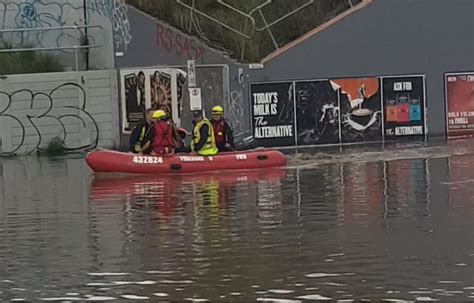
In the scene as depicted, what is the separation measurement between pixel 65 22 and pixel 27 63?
191 cm

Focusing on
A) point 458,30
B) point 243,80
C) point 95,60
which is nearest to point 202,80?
point 243,80

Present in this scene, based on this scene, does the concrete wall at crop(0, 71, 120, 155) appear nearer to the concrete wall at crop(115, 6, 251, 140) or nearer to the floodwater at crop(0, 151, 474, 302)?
the concrete wall at crop(115, 6, 251, 140)

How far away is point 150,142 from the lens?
23531 mm

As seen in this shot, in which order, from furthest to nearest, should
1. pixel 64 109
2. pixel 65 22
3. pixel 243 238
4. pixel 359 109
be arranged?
pixel 65 22 < pixel 359 109 < pixel 64 109 < pixel 243 238

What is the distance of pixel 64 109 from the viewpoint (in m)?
33.8

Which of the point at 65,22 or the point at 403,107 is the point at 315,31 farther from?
the point at 65,22

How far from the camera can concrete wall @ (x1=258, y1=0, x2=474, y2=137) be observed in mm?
35156

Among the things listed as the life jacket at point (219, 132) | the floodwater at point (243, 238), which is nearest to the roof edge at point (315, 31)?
the life jacket at point (219, 132)

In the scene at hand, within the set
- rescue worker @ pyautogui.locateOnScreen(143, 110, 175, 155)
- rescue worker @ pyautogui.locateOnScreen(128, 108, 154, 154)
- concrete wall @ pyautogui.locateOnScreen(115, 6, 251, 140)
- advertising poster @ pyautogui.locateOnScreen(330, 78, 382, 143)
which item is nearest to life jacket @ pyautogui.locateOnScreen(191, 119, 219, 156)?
rescue worker @ pyautogui.locateOnScreen(143, 110, 175, 155)

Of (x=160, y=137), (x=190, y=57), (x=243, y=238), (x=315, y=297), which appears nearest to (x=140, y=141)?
(x=160, y=137)

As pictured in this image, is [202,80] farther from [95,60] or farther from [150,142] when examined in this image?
[150,142]

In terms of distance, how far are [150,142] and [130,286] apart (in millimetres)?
13014

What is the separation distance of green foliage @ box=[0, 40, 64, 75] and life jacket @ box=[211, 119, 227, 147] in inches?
473

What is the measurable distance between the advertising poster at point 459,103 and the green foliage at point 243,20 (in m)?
4.37
